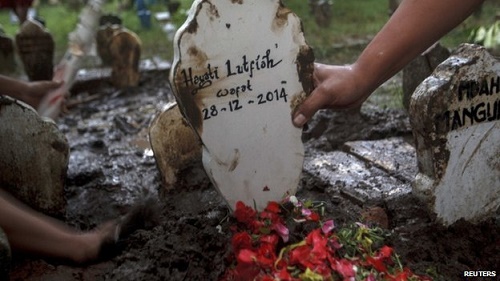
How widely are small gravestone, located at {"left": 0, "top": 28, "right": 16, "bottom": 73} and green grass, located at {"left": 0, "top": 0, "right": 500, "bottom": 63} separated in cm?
77

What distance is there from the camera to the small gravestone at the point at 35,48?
484 cm

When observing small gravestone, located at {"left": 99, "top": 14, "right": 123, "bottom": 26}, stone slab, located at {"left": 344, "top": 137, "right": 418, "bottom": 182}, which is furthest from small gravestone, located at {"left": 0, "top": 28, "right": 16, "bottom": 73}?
stone slab, located at {"left": 344, "top": 137, "right": 418, "bottom": 182}

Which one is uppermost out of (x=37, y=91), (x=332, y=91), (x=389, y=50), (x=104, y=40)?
(x=389, y=50)

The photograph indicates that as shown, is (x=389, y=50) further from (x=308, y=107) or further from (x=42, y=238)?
(x=42, y=238)

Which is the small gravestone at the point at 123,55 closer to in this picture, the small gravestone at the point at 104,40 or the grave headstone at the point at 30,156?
the small gravestone at the point at 104,40

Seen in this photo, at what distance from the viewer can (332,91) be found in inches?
86.4

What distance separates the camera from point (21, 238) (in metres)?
2.17

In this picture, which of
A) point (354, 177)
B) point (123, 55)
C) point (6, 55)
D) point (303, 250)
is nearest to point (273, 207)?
point (303, 250)

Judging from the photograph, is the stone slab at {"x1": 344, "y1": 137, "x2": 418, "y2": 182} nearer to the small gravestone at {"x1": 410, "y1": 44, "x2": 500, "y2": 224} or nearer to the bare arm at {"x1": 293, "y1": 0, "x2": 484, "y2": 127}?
the small gravestone at {"x1": 410, "y1": 44, "x2": 500, "y2": 224}

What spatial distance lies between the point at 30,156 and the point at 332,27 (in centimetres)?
524

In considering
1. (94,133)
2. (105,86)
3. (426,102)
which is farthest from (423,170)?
(105,86)

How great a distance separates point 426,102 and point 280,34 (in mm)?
619

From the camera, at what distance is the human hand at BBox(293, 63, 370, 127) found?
2.18 meters

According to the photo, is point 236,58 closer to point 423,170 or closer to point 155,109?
point 423,170
